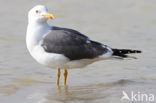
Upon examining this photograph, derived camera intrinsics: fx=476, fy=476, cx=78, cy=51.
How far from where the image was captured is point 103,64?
8.41 meters

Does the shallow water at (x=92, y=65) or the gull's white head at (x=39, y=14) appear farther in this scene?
the gull's white head at (x=39, y=14)

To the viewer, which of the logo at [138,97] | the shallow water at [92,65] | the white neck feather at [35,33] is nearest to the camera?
the logo at [138,97]

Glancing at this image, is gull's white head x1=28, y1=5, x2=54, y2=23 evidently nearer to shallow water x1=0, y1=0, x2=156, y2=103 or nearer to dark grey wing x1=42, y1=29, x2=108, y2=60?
dark grey wing x1=42, y1=29, x2=108, y2=60

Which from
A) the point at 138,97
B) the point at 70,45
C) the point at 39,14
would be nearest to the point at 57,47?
the point at 70,45

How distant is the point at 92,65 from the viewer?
27.5 feet

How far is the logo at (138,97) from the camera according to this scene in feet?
19.8

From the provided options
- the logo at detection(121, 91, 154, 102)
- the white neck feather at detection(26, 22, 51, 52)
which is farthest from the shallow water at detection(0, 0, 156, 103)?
the white neck feather at detection(26, 22, 51, 52)

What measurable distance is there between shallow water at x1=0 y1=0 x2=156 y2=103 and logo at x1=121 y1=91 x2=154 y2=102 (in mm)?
82

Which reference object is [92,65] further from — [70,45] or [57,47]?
[57,47]

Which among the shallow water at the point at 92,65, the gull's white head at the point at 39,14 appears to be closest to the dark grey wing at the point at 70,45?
the gull's white head at the point at 39,14

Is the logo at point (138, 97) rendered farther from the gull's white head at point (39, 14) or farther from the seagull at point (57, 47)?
the gull's white head at point (39, 14)

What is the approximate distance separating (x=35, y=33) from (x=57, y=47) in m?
0.38

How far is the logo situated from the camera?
605 centimetres

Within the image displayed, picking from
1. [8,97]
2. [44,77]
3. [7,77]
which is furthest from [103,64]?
[8,97]
